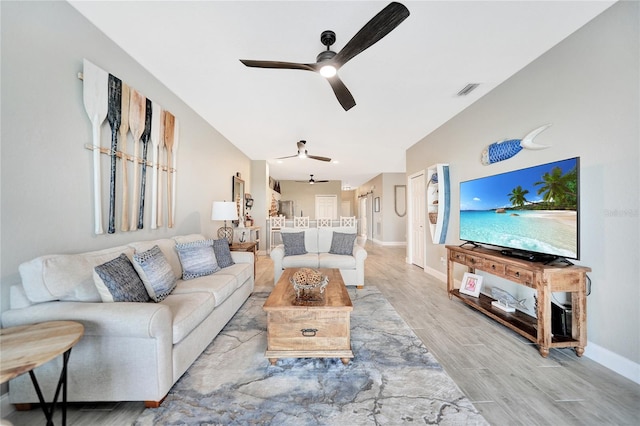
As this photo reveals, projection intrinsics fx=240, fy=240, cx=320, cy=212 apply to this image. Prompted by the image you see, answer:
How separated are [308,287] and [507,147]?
2.60m

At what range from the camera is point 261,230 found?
257 inches

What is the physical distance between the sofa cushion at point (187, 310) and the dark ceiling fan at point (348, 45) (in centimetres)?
190

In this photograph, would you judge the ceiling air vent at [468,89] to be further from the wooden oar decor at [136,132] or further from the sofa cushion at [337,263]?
the wooden oar decor at [136,132]

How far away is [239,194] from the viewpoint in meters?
5.53

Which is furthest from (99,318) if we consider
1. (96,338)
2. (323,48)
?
(323,48)

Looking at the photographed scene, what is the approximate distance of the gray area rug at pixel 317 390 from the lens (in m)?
A: 1.35

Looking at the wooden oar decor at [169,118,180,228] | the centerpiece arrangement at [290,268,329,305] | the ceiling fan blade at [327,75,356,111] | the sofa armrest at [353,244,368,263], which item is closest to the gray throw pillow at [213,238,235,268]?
the wooden oar decor at [169,118,180,228]

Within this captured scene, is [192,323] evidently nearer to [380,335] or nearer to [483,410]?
[380,335]

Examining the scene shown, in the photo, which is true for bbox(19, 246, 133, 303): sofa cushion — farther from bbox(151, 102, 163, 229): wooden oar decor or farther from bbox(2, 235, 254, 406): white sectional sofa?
bbox(151, 102, 163, 229): wooden oar decor

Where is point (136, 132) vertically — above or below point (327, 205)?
above

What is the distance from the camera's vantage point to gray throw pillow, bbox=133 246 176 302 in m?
1.86

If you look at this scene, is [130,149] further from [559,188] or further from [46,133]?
[559,188]

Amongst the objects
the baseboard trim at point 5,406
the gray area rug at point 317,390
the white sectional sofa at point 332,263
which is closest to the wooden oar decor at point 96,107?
the baseboard trim at point 5,406

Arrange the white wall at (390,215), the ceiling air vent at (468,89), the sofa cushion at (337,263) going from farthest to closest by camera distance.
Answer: the white wall at (390,215) < the sofa cushion at (337,263) < the ceiling air vent at (468,89)
